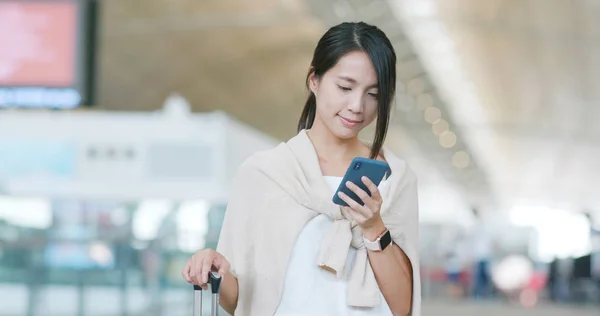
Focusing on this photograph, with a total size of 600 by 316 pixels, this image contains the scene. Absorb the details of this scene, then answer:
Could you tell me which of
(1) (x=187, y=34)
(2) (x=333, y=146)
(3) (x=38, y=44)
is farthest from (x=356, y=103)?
(1) (x=187, y=34)

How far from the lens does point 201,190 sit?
23.9 m

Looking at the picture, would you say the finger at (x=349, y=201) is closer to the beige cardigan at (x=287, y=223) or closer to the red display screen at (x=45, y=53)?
the beige cardigan at (x=287, y=223)

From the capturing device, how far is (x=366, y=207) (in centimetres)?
286

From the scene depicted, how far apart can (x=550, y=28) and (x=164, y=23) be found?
13706mm

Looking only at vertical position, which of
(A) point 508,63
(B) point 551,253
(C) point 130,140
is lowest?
(B) point 551,253

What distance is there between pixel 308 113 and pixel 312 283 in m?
0.51

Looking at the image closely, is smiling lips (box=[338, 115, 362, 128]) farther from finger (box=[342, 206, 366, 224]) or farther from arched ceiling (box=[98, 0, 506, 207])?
arched ceiling (box=[98, 0, 506, 207])

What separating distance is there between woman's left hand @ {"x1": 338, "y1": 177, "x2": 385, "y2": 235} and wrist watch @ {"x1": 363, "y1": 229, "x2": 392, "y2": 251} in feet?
0.07

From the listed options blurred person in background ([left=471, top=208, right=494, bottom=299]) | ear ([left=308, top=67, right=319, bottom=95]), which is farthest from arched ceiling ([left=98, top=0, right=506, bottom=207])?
ear ([left=308, top=67, right=319, bottom=95])

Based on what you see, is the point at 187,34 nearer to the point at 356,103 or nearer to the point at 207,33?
the point at 207,33

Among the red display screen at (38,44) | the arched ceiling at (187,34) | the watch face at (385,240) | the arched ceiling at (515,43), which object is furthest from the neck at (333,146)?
the arched ceiling at (187,34)

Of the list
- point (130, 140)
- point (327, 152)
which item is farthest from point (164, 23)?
point (327, 152)

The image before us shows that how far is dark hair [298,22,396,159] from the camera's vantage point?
9.90ft

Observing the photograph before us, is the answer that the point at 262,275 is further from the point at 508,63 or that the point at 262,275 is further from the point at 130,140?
the point at 508,63
